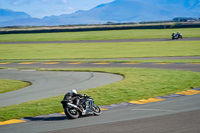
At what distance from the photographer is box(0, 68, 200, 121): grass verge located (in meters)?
14.0

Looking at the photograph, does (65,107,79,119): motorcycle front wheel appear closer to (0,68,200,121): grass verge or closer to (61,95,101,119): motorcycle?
(61,95,101,119): motorcycle

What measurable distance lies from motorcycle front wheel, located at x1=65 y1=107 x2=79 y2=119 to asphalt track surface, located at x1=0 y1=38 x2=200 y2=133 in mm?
209

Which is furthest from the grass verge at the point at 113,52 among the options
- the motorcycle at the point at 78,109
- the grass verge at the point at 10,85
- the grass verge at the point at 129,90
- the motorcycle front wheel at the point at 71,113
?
the motorcycle front wheel at the point at 71,113

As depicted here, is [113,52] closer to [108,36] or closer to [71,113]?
[108,36]

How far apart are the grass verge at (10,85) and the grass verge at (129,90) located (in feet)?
18.7

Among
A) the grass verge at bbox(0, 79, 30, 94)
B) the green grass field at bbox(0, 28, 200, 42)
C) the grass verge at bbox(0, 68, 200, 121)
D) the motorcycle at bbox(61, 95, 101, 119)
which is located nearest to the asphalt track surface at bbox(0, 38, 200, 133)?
the motorcycle at bbox(61, 95, 101, 119)

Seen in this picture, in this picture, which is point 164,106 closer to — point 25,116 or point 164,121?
point 164,121

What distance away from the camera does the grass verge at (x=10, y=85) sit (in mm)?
21422

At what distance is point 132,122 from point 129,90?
731cm

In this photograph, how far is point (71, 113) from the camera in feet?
39.3

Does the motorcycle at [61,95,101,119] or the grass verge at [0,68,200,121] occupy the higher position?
the motorcycle at [61,95,101,119]

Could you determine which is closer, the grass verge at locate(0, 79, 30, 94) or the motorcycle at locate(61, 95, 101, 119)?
the motorcycle at locate(61, 95, 101, 119)

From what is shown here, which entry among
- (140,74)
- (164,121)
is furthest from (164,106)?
(140,74)

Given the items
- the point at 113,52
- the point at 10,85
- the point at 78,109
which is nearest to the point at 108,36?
the point at 113,52
